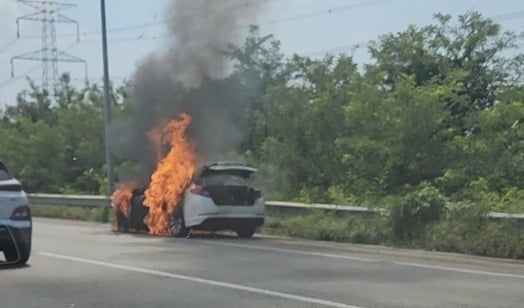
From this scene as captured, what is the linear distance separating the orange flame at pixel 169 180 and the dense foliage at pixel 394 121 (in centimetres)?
192

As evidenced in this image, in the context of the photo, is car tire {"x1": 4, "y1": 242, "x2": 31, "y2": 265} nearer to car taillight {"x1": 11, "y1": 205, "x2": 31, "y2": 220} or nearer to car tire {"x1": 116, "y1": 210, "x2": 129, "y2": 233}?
car taillight {"x1": 11, "y1": 205, "x2": 31, "y2": 220}

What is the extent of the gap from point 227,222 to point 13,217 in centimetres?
672

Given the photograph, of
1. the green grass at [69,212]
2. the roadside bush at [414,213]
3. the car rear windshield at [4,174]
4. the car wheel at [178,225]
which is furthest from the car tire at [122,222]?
the car rear windshield at [4,174]

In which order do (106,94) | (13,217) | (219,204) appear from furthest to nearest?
(106,94)
(219,204)
(13,217)

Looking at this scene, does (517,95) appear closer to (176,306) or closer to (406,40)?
(406,40)

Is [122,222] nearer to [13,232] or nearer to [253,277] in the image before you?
[13,232]

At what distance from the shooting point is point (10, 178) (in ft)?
48.3

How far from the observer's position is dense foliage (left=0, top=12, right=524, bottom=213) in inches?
914

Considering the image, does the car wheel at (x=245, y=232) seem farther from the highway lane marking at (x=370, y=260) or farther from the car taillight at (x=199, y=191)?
the highway lane marking at (x=370, y=260)

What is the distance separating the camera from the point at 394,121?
2389cm

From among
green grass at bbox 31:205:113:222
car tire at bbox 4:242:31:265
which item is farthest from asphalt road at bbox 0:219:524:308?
green grass at bbox 31:205:113:222

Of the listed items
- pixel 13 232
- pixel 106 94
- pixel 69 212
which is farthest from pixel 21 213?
pixel 69 212

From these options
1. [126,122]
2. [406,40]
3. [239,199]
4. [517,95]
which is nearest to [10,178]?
[239,199]

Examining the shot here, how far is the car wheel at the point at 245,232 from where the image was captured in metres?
20.6
